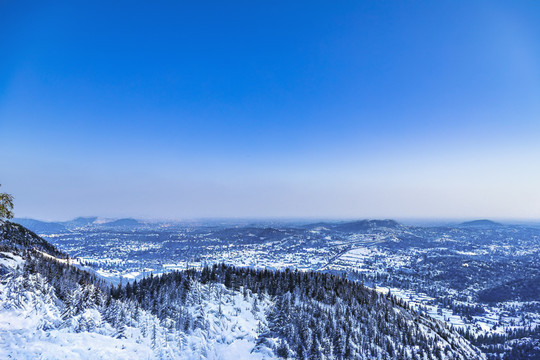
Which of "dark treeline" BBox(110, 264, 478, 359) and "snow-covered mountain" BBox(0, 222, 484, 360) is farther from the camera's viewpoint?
"dark treeline" BBox(110, 264, 478, 359)

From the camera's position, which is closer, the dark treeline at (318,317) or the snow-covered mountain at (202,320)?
the snow-covered mountain at (202,320)

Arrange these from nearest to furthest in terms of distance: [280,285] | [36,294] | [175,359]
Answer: [36,294], [175,359], [280,285]

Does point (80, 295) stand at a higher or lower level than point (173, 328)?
higher

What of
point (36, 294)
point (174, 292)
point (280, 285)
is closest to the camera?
point (36, 294)

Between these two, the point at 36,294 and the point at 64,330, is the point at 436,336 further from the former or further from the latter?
the point at 36,294

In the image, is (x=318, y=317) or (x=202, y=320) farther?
(x=318, y=317)

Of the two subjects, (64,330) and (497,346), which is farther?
(497,346)

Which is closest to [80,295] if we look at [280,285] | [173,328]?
[173,328]

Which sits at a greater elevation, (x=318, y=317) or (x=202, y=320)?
(x=202, y=320)
